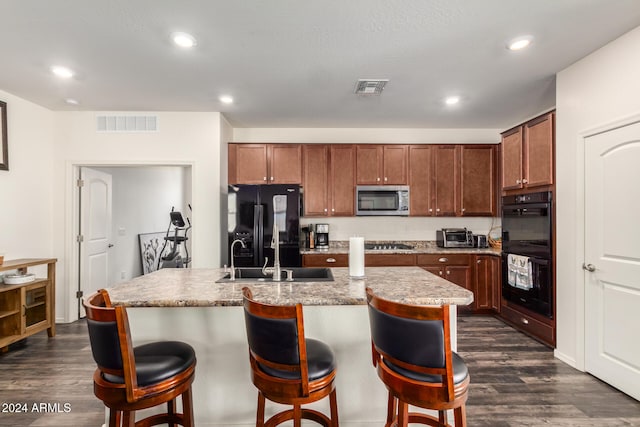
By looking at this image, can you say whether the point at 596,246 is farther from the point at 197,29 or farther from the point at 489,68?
the point at 197,29

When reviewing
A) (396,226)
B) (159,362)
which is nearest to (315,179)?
(396,226)

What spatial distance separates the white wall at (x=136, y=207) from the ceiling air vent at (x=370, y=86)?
3.42 metres

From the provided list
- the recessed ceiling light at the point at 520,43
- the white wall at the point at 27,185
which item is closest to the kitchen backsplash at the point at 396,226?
the recessed ceiling light at the point at 520,43

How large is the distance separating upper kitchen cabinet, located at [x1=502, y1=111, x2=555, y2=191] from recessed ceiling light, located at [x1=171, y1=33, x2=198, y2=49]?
3219 millimetres

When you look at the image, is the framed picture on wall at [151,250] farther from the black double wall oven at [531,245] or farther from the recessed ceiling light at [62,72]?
the black double wall oven at [531,245]

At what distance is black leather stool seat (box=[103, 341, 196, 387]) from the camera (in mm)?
1371

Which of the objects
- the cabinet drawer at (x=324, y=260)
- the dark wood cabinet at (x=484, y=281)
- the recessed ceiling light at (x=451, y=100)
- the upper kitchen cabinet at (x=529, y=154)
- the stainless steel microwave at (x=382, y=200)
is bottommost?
the dark wood cabinet at (x=484, y=281)

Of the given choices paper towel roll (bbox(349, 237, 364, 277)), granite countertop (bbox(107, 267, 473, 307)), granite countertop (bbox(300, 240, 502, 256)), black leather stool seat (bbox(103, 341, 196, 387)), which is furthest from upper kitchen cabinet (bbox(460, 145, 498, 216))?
black leather stool seat (bbox(103, 341, 196, 387))

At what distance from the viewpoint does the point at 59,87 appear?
3.13 m

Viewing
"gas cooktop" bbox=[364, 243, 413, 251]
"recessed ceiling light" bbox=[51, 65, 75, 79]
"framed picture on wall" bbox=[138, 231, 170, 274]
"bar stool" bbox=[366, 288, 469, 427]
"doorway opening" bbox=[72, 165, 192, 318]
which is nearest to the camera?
"bar stool" bbox=[366, 288, 469, 427]

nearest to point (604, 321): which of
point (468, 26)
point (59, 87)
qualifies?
point (468, 26)

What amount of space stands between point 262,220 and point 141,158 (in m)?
1.65

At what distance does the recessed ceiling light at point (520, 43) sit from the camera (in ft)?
7.52

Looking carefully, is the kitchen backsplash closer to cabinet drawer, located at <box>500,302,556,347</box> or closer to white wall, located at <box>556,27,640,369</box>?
cabinet drawer, located at <box>500,302,556,347</box>
